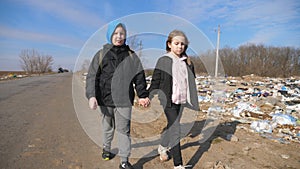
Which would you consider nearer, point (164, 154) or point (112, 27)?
point (112, 27)

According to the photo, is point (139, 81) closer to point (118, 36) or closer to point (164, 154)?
point (118, 36)

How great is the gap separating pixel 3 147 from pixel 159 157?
2184 millimetres

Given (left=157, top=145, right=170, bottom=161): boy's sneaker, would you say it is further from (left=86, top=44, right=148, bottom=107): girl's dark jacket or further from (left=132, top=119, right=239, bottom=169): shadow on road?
(left=86, top=44, right=148, bottom=107): girl's dark jacket

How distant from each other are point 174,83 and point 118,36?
0.79 meters

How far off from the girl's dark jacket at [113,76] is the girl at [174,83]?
28 cm

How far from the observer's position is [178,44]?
214 cm

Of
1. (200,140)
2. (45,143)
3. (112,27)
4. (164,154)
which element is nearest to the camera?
(112,27)

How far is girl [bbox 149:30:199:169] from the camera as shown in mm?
2140

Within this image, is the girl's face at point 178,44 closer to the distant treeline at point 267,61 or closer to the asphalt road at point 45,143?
the asphalt road at point 45,143

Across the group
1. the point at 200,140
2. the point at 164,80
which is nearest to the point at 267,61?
the point at 200,140

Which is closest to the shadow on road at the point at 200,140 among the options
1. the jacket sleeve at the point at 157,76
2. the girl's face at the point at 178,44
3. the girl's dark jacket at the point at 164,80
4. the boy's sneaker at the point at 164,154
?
the boy's sneaker at the point at 164,154

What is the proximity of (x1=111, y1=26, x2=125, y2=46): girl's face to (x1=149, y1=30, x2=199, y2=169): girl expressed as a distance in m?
0.48

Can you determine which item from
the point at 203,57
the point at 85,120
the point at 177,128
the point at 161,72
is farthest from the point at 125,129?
the point at 85,120

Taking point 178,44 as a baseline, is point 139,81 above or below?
below
